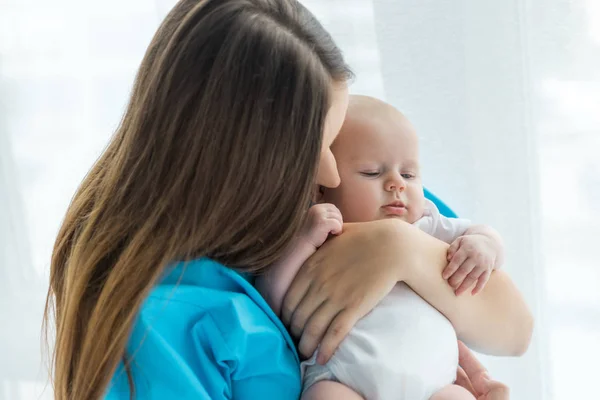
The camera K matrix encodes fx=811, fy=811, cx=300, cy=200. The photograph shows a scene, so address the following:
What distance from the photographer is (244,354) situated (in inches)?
35.4

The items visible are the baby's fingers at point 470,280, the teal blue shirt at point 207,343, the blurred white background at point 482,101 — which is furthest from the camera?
the blurred white background at point 482,101

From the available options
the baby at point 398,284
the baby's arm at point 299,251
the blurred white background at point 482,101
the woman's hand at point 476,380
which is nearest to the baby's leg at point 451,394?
the baby at point 398,284

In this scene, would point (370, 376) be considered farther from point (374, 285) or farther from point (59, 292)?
point (59, 292)

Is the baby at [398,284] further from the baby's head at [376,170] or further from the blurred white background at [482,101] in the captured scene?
the blurred white background at [482,101]

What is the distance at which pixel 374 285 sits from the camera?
942 millimetres

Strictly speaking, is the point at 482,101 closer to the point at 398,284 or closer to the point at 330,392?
the point at 398,284

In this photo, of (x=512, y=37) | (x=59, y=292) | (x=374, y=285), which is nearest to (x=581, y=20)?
(x=512, y=37)

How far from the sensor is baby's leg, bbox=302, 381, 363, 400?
0.90 meters

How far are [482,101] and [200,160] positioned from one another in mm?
651

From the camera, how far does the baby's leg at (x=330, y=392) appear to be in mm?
896

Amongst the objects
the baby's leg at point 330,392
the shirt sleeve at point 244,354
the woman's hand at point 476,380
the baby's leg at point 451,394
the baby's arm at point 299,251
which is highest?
the baby's arm at point 299,251

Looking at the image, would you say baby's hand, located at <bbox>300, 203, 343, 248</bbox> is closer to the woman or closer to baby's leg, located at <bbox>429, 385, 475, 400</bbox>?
the woman

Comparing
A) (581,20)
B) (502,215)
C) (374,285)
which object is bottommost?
(502,215)

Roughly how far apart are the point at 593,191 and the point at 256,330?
28.1 inches
